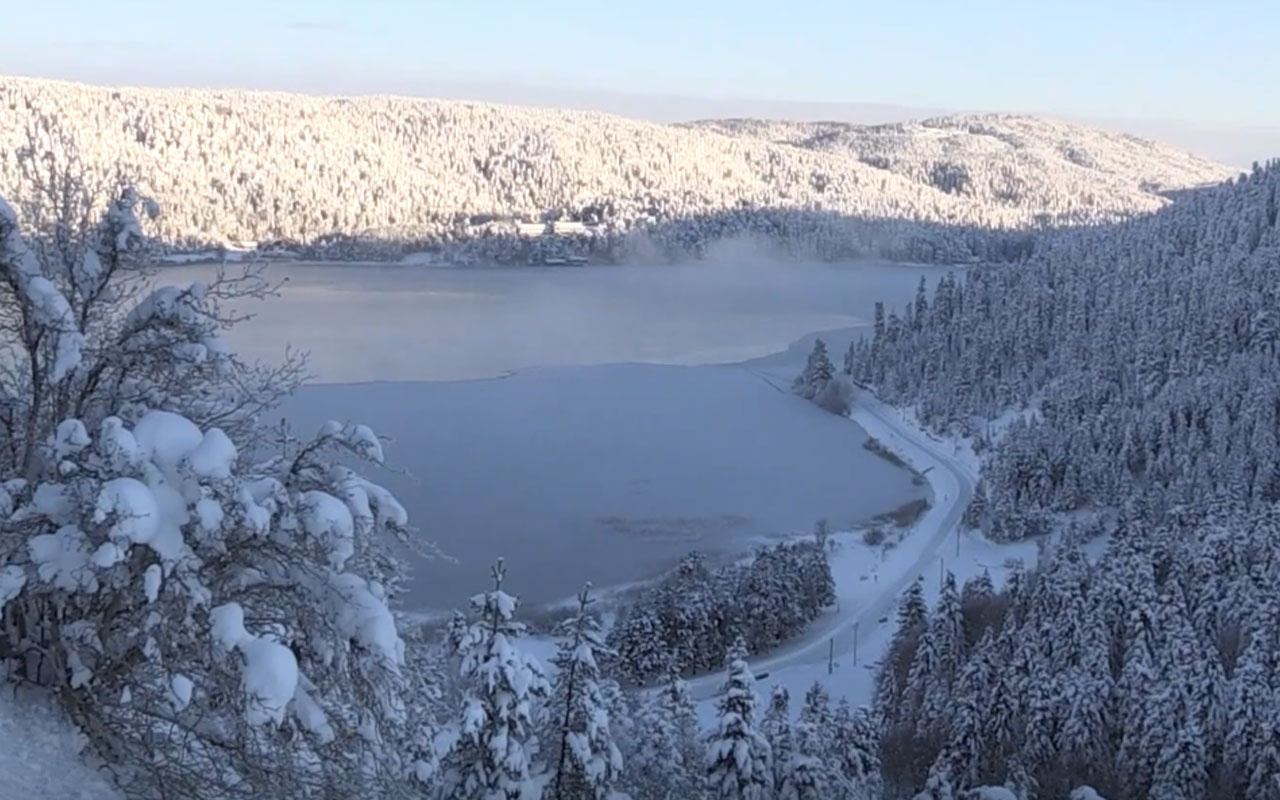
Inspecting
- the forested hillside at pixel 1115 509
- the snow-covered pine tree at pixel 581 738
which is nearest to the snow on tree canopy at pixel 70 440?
the snow-covered pine tree at pixel 581 738

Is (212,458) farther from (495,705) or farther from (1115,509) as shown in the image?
(1115,509)

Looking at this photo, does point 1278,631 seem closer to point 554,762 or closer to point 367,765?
point 554,762

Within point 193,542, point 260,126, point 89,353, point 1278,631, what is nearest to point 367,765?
point 193,542

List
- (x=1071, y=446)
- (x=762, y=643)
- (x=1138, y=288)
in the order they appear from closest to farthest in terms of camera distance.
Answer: (x=762, y=643) < (x=1071, y=446) < (x=1138, y=288)

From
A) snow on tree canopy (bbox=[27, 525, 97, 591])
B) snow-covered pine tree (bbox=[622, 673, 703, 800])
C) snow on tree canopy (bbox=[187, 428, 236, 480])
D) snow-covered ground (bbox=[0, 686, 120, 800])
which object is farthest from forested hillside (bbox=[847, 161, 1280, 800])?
snow on tree canopy (bbox=[27, 525, 97, 591])

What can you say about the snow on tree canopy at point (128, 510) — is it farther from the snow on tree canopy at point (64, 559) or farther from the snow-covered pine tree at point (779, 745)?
the snow-covered pine tree at point (779, 745)

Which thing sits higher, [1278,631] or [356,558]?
[356,558]

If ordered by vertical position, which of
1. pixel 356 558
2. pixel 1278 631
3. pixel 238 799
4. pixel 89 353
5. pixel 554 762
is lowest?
pixel 1278 631
